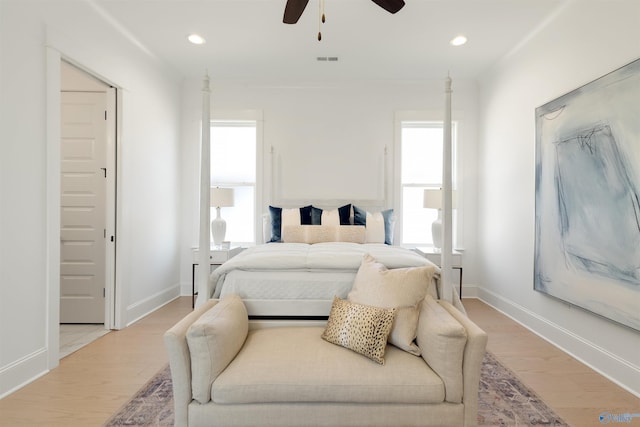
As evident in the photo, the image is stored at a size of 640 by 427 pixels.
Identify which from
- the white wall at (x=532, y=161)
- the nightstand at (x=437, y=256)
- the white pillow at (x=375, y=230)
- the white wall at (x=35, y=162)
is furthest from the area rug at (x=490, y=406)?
the white pillow at (x=375, y=230)

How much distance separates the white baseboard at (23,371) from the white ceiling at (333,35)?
8.92 ft

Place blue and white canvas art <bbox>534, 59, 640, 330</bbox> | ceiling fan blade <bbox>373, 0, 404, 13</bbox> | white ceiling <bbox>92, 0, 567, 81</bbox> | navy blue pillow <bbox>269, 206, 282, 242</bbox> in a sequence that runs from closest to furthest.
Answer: ceiling fan blade <bbox>373, 0, 404, 13</bbox> → blue and white canvas art <bbox>534, 59, 640, 330</bbox> → white ceiling <bbox>92, 0, 567, 81</bbox> → navy blue pillow <bbox>269, 206, 282, 242</bbox>

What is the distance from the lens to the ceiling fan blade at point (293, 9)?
2.01 metres

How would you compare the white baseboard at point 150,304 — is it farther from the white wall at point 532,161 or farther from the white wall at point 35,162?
the white wall at point 532,161

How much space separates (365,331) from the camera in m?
1.71

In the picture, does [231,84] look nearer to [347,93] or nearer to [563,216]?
[347,93]

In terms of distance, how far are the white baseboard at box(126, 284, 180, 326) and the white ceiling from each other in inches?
104

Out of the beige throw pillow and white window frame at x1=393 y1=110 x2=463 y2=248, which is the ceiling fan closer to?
the beige throw pillow

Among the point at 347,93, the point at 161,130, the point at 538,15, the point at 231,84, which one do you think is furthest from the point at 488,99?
the point at 161,130

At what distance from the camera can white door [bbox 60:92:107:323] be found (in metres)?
3.26

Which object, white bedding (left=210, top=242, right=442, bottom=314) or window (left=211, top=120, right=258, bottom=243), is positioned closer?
white bedding (left=210, top=242, right=442, bottom=314)

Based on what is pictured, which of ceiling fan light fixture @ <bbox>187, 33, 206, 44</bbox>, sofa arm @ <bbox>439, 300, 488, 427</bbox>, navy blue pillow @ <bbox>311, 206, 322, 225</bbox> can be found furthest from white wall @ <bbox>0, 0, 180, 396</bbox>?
sofa arm @ <bbox>439, 300, 488, 427</bbox>

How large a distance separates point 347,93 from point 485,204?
2.22m

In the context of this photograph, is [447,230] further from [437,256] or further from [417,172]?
[417,172]
